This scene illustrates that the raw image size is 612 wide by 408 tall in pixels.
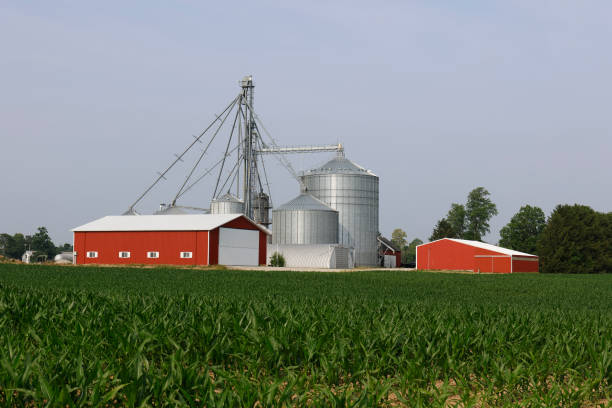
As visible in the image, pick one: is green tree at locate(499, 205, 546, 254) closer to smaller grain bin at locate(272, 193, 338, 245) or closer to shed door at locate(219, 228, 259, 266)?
smaller grain bin at locate(272, 193, 338, 245)

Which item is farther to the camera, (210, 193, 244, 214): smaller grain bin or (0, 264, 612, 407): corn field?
(210, 193, 244, 214): smaller grain bin

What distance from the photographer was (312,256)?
70188 millimetres

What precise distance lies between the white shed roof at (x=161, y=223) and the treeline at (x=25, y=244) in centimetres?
9776

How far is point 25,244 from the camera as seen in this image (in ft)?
551

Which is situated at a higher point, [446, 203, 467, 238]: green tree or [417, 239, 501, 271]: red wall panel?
[446, 203, 467, 238]: green tree

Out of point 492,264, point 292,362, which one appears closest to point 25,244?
point 492,264

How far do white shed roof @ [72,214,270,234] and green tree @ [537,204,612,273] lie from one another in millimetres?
36921

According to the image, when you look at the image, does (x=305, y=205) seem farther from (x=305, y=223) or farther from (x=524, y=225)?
(x=524, y=225)

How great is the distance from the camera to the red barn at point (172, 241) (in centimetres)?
5947

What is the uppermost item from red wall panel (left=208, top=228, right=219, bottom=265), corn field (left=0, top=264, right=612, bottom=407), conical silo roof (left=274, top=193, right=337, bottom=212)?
conical silo roof (left=274, top=193, right=337, bottom=212)

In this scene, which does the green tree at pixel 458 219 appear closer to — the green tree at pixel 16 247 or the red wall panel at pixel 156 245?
the red wall panel at pixel 156 245

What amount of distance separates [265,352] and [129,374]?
2879 millimetres

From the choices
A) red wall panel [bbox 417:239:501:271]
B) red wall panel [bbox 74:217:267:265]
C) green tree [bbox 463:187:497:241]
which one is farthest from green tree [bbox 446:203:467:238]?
red wall panel [bbox 74:217:267:265]

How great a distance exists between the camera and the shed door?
2384 inches
